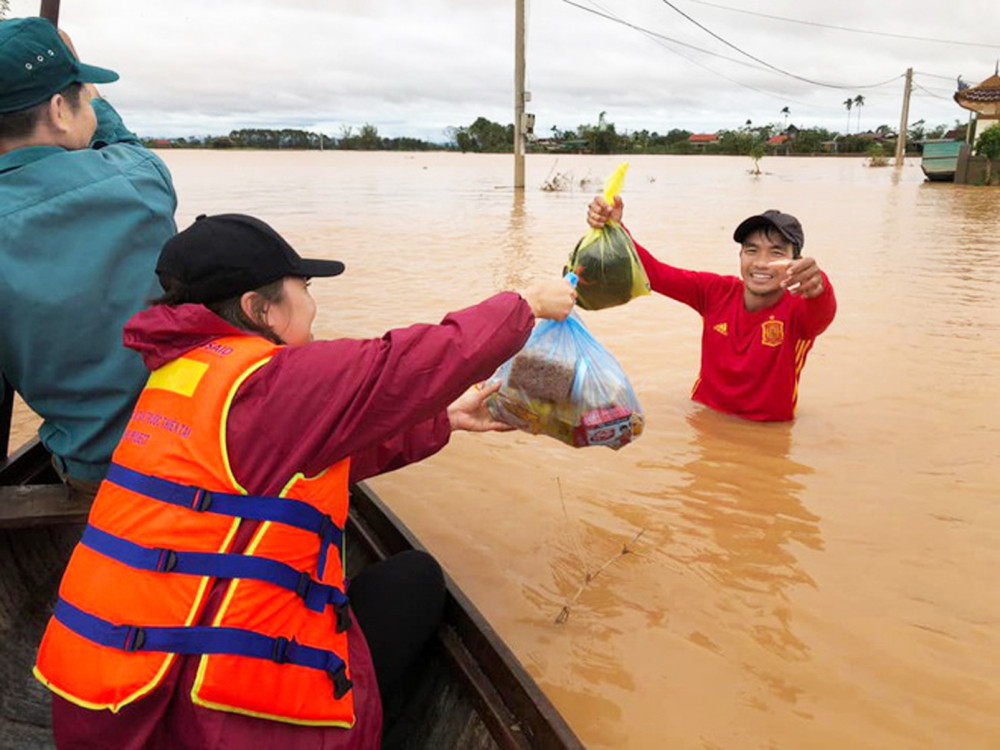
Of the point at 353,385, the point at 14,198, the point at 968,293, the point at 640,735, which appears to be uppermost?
the point at 14,198

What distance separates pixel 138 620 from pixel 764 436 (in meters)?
3.62

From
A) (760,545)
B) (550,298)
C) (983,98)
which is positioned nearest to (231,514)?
(550,298)

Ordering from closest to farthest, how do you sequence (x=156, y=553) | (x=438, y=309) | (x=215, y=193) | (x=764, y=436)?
1. (x=156, y=553)
2. (x=764, y=436)
3. (x=438, y=309)
4. (x=215, y=193)

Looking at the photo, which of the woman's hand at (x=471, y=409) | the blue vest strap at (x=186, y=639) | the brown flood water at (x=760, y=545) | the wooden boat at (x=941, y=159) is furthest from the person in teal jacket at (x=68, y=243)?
the wooden boat at (x=941, y=159)

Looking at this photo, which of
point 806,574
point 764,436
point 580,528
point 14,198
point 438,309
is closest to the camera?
point 14,198

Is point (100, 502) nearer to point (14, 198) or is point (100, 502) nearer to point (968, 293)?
point (14, 198)

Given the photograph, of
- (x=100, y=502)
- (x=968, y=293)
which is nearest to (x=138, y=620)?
(x=100, y=502)

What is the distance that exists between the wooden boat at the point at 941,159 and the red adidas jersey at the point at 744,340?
2971cm

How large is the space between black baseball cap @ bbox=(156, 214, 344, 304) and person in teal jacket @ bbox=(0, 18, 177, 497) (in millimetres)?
557

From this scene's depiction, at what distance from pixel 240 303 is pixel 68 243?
0.70 meters

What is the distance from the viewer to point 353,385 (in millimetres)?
1482

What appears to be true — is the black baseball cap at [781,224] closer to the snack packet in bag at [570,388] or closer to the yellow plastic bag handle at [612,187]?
the yellow plastic bag handle at [612,187]

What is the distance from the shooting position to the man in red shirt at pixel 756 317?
3.78 meters

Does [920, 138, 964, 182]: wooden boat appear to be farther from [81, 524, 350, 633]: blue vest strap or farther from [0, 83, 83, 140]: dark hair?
[81, 524, 350, 633]: blue vest strap
